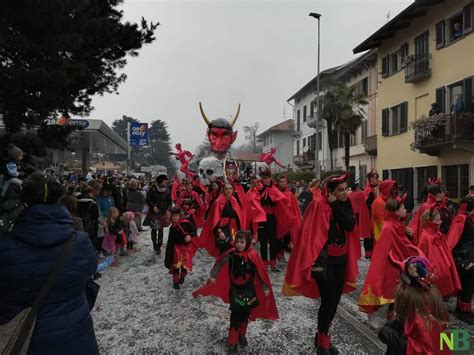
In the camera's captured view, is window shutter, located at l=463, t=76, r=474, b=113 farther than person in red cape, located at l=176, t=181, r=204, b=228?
Yes

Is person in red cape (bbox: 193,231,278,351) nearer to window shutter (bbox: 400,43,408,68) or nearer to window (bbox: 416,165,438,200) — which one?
window (bbox: 416,165,438,200)

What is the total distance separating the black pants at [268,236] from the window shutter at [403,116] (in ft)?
45.7

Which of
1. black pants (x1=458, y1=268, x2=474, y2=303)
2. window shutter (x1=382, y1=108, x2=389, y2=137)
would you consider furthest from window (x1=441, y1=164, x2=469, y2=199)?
black pants (x1=458, y1=268, x2=474, y2=303)

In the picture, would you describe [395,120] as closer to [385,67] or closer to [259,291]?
[385,67]

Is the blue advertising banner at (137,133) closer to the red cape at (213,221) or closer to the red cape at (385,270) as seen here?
the red cape at (213,221)

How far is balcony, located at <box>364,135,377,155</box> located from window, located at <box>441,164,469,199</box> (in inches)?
342

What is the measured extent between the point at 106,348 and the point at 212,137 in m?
9.34

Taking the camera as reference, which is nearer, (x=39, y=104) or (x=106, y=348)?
(x=106, y=348)

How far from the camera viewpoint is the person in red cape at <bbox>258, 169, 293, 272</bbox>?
759 cm

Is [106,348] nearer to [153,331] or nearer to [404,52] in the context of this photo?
[153,331]

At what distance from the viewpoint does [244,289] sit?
4164 millimetres

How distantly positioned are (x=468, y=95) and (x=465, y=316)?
11864 mm

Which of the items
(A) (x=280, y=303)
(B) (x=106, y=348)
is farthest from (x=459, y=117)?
(B) (x=106, y=348)

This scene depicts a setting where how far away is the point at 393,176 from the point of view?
20625 millimetres
